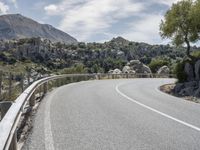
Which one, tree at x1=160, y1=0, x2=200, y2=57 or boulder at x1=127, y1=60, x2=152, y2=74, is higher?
tree at x1=160, y1=0, x2=200, y2=57

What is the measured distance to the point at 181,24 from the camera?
41.1 meters

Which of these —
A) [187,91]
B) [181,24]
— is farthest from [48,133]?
[181,24]

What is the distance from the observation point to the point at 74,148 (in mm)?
7848

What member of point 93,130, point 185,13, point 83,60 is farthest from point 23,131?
point 83,60

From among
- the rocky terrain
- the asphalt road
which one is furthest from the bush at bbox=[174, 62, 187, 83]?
the asphalt road

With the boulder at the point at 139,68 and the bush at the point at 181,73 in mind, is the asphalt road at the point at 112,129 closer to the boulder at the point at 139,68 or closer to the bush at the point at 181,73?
the bush at the point at 181,73

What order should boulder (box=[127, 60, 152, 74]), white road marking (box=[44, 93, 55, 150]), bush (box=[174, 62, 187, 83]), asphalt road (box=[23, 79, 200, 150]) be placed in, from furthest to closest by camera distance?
Answer: 1. boulder (box=[127, 60, 152, 74])
2. bush (box=[174, 62, 187, 83])
3. asphalt road (box=[23, 79, 200, 150])
4. white road marking (box=[44, 93, 55, 150])

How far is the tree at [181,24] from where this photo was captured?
40656 mm

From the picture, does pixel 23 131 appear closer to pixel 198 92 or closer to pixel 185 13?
pixel 198 92

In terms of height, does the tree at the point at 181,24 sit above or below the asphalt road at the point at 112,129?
above

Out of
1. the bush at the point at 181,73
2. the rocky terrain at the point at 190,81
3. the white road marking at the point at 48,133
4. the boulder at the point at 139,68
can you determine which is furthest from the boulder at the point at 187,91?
the boulder at the point at 139,68

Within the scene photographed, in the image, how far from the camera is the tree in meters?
40.7

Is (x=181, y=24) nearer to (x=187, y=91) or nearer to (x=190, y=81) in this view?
(x=190, y=81)

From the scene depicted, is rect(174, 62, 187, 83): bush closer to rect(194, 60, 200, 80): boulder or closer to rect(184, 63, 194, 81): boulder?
rect(184, 63, 194, 81): boulder
